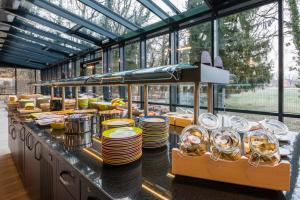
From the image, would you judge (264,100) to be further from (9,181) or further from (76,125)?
(9,181)

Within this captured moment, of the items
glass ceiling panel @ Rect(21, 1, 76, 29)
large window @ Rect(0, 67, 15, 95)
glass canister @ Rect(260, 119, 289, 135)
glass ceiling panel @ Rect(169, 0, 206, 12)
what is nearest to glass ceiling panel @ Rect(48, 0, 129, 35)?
glass ceiling panel @ Rect(21, 1, 76, 29)

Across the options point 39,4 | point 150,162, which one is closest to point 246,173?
point 150,162

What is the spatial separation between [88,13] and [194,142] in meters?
4.39

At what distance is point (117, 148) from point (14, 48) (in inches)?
404

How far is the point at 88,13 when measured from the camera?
4.28 m

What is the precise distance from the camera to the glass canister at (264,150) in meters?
0.62

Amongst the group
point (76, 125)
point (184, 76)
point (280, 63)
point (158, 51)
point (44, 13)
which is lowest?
point (76, 125)

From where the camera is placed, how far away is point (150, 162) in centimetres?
93

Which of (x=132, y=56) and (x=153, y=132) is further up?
(x=132, y=56)

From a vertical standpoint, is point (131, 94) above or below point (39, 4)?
below

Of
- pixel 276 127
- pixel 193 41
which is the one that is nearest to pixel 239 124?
pixel 276 127

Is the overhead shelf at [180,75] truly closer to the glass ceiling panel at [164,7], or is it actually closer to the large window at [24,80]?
the glass ceiling panel at [164,7]

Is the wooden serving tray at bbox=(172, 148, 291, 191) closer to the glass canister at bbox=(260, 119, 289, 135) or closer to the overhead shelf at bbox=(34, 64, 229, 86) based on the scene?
the overhead shelf at bbox=(34, 64, 229, 86)

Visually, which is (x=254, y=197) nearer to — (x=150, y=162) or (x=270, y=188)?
(x=270, y=188)
